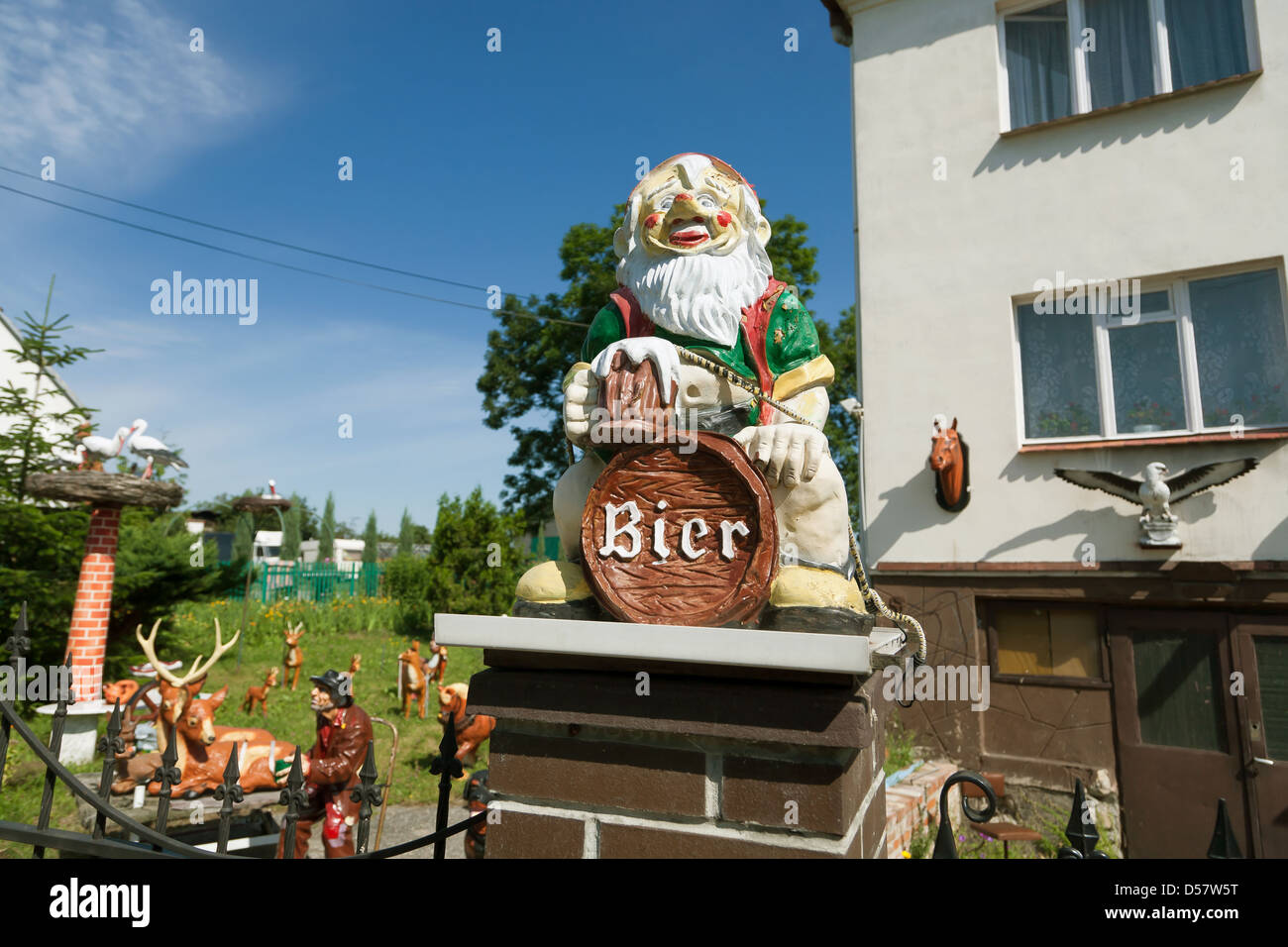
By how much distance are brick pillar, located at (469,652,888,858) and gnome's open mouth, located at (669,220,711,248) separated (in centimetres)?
127

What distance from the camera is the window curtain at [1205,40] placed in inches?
232

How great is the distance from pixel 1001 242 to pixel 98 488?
29.6 ft

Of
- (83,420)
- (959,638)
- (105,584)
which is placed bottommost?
(959,638)

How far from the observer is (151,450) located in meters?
7.81

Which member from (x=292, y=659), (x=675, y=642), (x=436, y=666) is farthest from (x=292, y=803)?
(x=292, y=659)

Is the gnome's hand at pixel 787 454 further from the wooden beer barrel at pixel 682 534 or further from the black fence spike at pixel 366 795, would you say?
the black fence spike at pixel 366 795

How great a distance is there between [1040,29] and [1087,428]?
157 inches

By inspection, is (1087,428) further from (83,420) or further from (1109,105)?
(83,420)

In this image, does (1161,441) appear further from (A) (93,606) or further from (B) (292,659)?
(B) (292,659)

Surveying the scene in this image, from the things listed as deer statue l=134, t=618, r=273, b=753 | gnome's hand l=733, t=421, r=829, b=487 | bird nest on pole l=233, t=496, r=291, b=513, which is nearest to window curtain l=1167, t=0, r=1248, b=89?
gnome's hand l=733, t=421, r=829, b=487

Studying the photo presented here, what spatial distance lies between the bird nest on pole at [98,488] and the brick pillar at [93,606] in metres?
0.26

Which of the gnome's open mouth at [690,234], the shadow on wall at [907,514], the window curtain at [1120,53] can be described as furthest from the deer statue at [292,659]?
the window curtain at [1120,53]

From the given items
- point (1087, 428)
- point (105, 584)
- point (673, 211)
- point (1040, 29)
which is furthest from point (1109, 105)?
point (105, 584)
